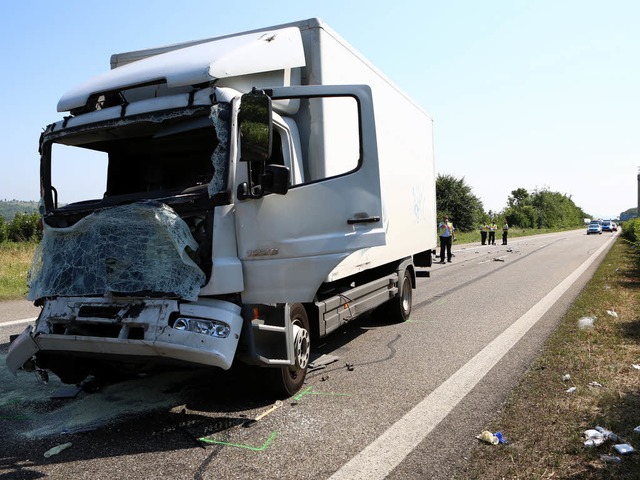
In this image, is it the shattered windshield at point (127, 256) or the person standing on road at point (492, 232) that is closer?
the shattered windshield at point (127, 256)

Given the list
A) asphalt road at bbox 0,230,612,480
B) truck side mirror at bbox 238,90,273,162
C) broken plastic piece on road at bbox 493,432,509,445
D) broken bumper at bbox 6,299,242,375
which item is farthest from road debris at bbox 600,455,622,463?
truck side mirror at bbox 238,90,273,162

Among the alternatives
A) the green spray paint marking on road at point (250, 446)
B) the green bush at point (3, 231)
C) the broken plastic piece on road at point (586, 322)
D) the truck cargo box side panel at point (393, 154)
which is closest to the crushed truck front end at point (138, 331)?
the green spray paint marking on road at point (250, 446)

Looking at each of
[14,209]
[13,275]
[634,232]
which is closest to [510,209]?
[634,232]

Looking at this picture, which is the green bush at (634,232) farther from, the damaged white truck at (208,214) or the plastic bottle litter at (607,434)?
the damaged white truck at (208,214)

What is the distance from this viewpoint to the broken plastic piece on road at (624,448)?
3.25 meters

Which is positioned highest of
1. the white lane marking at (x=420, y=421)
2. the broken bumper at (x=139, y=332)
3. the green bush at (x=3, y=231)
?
the green bush at (x=3, y=231)

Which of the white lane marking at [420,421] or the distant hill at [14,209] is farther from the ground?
the distant hill at [14,209]

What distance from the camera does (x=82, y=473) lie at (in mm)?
3178

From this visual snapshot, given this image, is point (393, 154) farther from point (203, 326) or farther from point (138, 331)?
point (138, 331)

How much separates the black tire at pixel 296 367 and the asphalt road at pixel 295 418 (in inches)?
4.7

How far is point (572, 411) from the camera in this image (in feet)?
13.2

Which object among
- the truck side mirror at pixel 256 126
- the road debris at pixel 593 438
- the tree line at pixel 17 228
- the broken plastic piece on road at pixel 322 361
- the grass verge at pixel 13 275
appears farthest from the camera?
the tree line at pixel 17 228

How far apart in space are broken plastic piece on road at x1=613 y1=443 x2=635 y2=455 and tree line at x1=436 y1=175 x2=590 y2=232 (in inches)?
1315

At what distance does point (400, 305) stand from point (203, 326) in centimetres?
475
